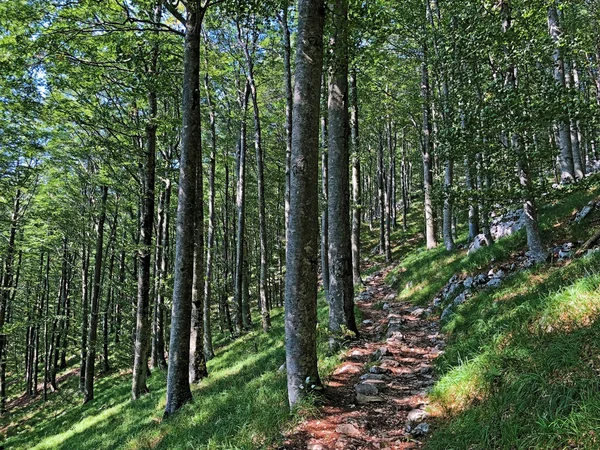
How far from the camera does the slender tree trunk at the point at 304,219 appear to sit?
461 centimetres

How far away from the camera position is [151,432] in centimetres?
675

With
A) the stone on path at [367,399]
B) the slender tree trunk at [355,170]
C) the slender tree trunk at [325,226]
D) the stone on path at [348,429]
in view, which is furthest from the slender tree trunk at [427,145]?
the stone on path at [348,429]

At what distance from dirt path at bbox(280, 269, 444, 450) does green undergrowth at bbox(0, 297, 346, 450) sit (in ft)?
1.11

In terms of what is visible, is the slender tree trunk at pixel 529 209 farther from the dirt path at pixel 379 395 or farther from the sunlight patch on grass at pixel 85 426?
the sunlight patch on grass at pixel 85 426

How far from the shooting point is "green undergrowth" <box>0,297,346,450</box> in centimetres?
455

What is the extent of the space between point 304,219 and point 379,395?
2597 mm

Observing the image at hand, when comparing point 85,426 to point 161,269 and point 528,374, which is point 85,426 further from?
point 528,374

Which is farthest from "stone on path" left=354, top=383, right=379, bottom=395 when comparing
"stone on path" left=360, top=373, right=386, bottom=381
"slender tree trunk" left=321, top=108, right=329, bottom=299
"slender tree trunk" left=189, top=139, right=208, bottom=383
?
"slender tree trunk" left=321, top=108, right=329, bottom=299

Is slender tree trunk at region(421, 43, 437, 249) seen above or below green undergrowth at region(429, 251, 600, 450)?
above

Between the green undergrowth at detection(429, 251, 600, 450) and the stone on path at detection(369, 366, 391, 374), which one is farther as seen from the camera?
the stone on path at detection(369, 366, 391, 374)

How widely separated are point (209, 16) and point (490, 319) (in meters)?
15.0

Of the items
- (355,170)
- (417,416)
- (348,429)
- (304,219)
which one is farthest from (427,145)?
(348,429)

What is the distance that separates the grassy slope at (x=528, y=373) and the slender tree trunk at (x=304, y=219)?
1.67 m

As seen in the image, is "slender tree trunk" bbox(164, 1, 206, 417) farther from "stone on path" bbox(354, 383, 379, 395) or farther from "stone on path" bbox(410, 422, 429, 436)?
"stone on path" bbox(410, 422, 429, 436)
